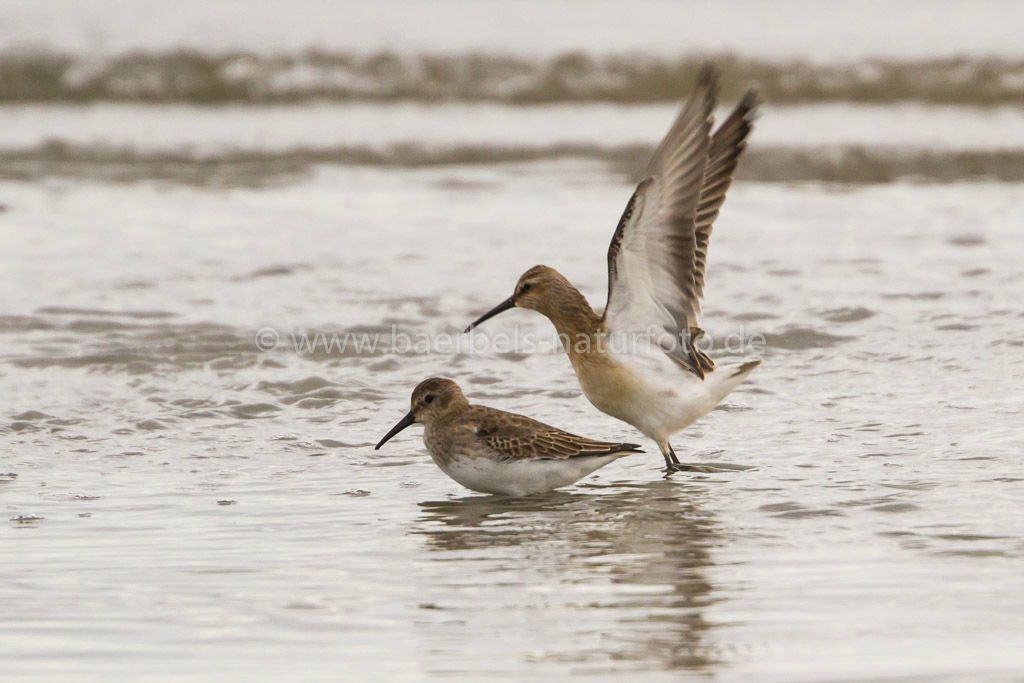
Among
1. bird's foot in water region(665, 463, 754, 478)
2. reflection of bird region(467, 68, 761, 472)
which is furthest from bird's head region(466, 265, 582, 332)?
bird's foot in water region(665, 463, 754, 478)

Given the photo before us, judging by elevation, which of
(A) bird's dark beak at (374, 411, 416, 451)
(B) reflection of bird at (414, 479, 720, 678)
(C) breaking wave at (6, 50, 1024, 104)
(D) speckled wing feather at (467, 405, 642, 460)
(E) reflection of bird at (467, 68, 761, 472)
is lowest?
(B) reflection of bird at (414, 479, 720, 678)

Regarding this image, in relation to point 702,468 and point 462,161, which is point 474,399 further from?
point 462,161

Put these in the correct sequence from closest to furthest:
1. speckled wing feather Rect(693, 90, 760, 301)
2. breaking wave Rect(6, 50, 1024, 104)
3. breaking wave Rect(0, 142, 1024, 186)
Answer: speckled wing feather Rect(693, 90, 760, 301) → breaking wave Rect(0, 142, 1024, 186) → breaking wave Rect(6, 50, 1024, 104)

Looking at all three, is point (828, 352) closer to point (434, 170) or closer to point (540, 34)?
point (434, 170)

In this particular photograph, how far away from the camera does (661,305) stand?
7.33 metres

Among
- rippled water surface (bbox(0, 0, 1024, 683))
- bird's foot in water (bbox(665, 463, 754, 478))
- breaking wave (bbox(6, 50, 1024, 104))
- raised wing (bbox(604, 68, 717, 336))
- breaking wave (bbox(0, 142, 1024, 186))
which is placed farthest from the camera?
breaking wave (bbox(6, 50, 1024, 104))

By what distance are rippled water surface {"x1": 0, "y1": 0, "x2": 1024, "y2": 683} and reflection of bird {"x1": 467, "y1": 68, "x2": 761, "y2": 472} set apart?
36cm

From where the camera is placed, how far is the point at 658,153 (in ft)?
Answer: 22.8

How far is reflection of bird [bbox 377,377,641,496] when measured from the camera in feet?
22.0

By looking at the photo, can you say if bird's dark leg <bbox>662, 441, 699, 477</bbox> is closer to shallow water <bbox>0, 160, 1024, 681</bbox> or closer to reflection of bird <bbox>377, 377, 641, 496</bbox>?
shallow water <bbox>0, 160, 1024, 681</bbox>

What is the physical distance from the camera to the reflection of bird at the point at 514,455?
6.70 meters

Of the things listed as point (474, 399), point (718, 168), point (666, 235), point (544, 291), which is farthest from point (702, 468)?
point (474, 399)

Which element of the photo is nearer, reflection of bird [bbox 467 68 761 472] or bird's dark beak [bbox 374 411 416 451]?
reflection of bird [bbox 467 68 761 472]

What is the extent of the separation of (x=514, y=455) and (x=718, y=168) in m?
2.01
